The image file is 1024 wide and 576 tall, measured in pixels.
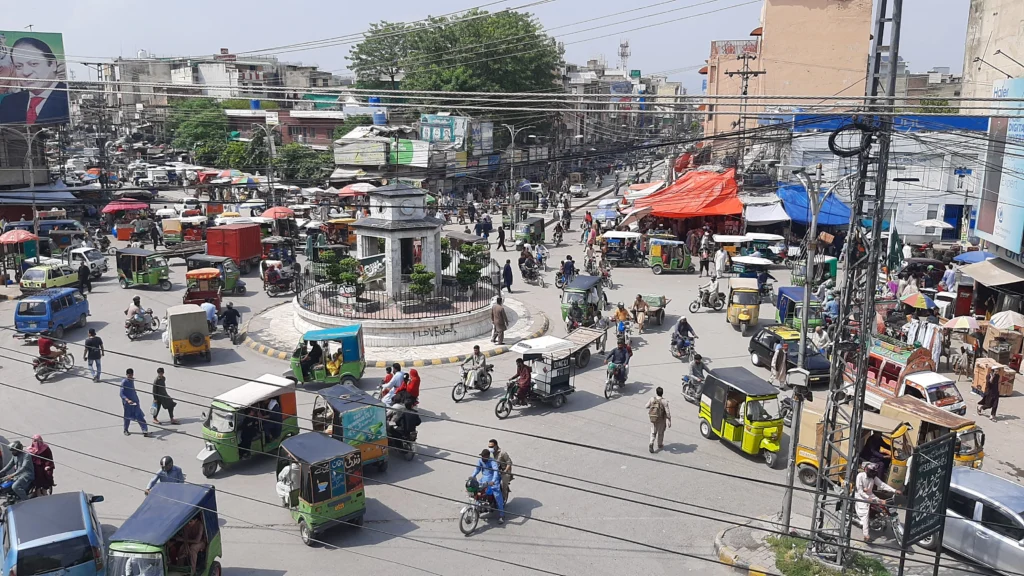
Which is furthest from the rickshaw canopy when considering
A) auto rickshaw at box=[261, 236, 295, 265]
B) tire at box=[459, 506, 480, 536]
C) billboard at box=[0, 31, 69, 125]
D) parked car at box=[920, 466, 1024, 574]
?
billboard at box=[0, 31, 69, 125]

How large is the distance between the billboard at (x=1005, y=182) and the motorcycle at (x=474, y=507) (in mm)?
16706

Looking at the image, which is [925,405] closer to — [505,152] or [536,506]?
[536,506]

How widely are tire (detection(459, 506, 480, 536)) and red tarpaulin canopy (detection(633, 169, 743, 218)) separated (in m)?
25.8

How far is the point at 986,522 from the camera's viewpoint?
415 inches

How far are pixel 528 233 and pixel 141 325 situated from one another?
61.4 feet

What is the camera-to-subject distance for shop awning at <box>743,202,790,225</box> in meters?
34.6

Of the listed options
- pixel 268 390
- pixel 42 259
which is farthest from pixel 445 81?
pixel 268 390

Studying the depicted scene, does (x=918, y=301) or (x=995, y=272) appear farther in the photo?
(x=995, y=272)

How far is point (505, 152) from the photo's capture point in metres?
65.7

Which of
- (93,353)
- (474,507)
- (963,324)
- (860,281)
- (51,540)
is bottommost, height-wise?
(474,507)

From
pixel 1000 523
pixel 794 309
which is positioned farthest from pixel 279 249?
pixel 1000 523

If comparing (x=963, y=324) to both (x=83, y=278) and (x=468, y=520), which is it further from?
(x=83, y=278)

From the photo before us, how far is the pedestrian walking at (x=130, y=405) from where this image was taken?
1480 centimetres

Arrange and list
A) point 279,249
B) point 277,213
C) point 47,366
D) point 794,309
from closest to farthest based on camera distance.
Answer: point 47,366 → point 794,309 → point 279,249 → point 277,213
